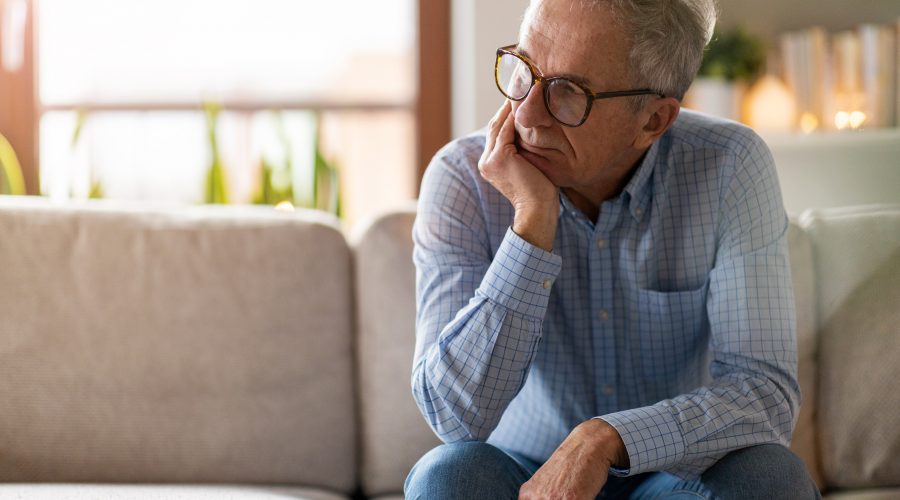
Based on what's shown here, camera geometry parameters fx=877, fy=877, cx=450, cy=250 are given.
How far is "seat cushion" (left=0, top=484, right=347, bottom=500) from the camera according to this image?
1.38 m

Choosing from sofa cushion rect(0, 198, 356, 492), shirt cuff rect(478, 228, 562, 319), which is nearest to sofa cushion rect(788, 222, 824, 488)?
shirt cuff rect(478, 228, 562, 319)

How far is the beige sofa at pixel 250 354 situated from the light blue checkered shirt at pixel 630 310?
0.94ft

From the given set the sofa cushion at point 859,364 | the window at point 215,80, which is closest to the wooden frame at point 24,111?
the window at point 215,80

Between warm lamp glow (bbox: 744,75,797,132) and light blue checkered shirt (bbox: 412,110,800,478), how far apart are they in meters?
1.17

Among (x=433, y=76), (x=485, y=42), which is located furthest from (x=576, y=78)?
(x=433, y=76)

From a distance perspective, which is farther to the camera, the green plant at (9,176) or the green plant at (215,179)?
the green plant at (215,179)

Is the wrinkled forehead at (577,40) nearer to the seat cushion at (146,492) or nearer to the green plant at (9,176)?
the seat cushion at (146,492)

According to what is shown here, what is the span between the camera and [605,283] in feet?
4.48

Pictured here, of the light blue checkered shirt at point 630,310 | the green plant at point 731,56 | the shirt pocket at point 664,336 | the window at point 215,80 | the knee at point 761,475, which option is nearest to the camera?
the knee at point 761,475

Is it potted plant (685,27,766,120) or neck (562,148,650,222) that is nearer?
neck (562,148,650,222)

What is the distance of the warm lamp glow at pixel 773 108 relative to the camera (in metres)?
2.52

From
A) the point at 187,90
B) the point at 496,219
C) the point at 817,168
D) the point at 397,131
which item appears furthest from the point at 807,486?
the point at 187,90

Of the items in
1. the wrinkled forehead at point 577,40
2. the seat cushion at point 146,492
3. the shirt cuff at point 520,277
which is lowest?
the seat cushion at point 146,492

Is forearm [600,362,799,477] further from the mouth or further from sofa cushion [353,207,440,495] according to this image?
sofa cushion [353,207,440,495]
